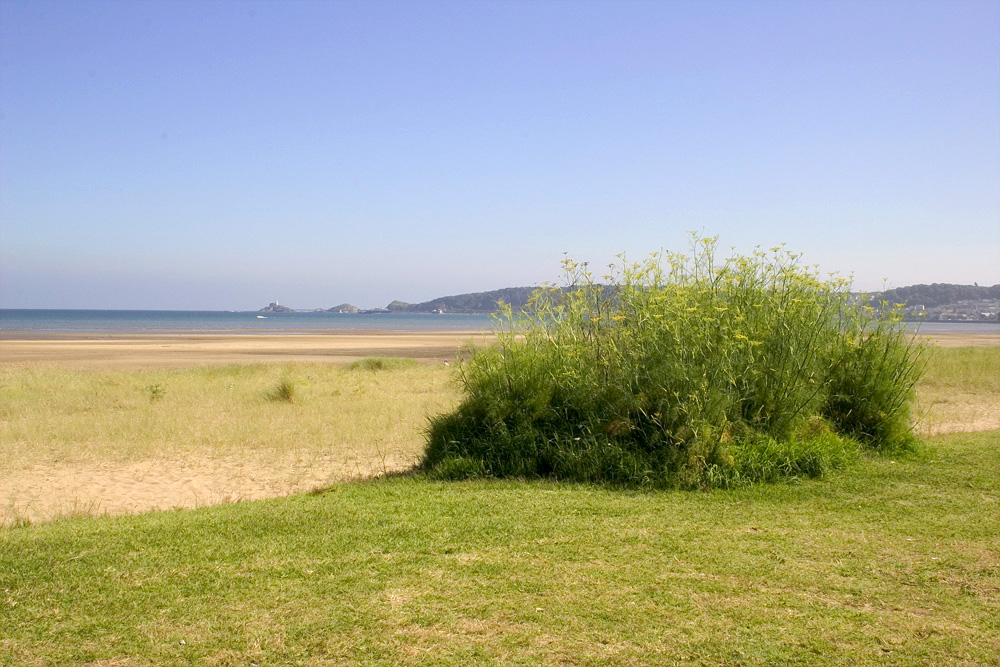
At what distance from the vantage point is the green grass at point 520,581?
424 centimetres

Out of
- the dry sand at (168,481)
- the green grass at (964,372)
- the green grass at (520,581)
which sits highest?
the green grass at (520,581)

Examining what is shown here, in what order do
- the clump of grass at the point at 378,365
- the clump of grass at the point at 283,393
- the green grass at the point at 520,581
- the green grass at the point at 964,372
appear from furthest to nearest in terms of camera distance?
1. the clump of grass at the point at 378,365
2. the green grass at the point at 964,372
3. the clump of grass at the point at 283,393
4. the green grass at the point at 520,581

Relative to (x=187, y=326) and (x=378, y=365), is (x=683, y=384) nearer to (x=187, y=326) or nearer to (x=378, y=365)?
(x=378, y=365)

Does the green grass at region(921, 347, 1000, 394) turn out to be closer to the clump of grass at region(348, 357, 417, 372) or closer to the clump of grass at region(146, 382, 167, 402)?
the clump of grass at region(348, 357, 417, 372)

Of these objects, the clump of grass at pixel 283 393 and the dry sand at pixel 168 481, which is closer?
the dry sand at pixel 168 481

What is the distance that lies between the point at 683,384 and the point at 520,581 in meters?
3.90

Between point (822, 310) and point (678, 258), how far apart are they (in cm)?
196

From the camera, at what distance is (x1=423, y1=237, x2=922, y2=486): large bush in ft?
27.7

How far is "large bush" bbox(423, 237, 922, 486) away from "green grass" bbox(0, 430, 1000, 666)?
86 cm

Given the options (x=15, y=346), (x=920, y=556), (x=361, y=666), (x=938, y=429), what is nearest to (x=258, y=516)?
(x=361, y=666)

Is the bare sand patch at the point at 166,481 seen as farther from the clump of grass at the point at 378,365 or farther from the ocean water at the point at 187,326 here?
the ocean water at the point at 187,326

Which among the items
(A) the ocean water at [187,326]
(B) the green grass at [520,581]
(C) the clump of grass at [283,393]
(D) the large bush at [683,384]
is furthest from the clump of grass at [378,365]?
(B) the green grass at [520,581]

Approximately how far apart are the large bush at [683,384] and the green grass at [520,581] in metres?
0.86

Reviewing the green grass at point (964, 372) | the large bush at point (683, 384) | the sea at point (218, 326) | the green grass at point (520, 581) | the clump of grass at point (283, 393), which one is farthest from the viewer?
the sea at point (218, 326)
